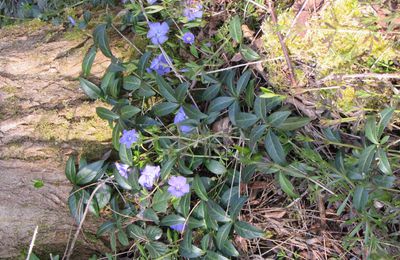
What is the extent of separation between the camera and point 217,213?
1923 millimetres

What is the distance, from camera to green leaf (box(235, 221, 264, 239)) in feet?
6.20

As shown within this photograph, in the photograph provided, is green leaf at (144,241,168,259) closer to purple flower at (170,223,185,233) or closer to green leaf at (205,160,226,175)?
purple flower at (170,223,185,233)

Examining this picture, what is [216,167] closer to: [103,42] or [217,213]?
[217,213]

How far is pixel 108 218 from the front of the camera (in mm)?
2074

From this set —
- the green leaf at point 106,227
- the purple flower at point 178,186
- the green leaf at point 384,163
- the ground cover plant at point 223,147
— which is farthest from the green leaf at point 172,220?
the green leaf at point 384,163

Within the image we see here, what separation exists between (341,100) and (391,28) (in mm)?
325

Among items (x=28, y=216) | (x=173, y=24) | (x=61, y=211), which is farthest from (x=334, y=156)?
(x=28, y=216)

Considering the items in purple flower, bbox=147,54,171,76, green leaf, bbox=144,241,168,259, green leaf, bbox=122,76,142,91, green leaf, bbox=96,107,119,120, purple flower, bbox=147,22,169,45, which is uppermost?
purple flower, bbox=147,22,169,45

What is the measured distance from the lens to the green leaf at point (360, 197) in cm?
166

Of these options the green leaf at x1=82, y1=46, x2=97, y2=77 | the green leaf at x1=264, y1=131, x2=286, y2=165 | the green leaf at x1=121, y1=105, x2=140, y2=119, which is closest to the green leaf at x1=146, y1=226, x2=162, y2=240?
the green leaf at x1=121, y1=105, x2=140, y2=119

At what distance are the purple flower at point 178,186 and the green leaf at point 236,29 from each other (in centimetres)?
61

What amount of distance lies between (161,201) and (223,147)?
340 millimetres

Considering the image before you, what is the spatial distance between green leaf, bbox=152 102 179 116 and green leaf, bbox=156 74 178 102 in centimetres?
3

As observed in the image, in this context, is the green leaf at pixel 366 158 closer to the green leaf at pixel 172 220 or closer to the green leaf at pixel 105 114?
the green leaf at pixel 172 220
